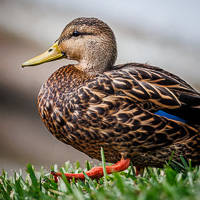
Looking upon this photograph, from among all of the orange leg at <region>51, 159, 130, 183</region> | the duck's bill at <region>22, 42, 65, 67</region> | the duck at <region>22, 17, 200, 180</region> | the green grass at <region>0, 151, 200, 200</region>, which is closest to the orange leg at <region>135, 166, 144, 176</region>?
the green grass at <region>0, 151, 200, 200</region>

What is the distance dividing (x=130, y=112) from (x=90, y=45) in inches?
27.2

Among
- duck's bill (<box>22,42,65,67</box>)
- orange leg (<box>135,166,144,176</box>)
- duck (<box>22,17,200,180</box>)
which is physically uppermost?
duck's bill (<box>22,42,65,67</box>)

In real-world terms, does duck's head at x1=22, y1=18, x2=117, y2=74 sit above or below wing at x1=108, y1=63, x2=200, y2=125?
above

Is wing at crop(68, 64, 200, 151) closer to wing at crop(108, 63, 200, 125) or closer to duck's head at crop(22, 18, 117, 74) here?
wing at crop(108, 63, 200, 125)

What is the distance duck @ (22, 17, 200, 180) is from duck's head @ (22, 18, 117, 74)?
20 centimetres

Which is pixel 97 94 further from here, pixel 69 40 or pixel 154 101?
pixel 69 40

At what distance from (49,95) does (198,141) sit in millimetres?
1055

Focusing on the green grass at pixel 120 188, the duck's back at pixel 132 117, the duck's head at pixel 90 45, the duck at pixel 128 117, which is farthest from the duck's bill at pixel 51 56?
the green grass at pixel 120 188

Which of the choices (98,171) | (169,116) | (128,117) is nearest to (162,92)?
(169,116)

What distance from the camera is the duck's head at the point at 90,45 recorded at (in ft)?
9.03

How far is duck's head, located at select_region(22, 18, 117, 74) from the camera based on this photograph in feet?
9.03

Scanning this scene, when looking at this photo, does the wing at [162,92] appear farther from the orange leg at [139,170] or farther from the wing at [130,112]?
the orange leg at [139,170]

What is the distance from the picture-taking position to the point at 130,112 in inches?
92.5

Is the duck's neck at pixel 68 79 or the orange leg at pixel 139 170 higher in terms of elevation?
the duck's neck at pixel 68 79
